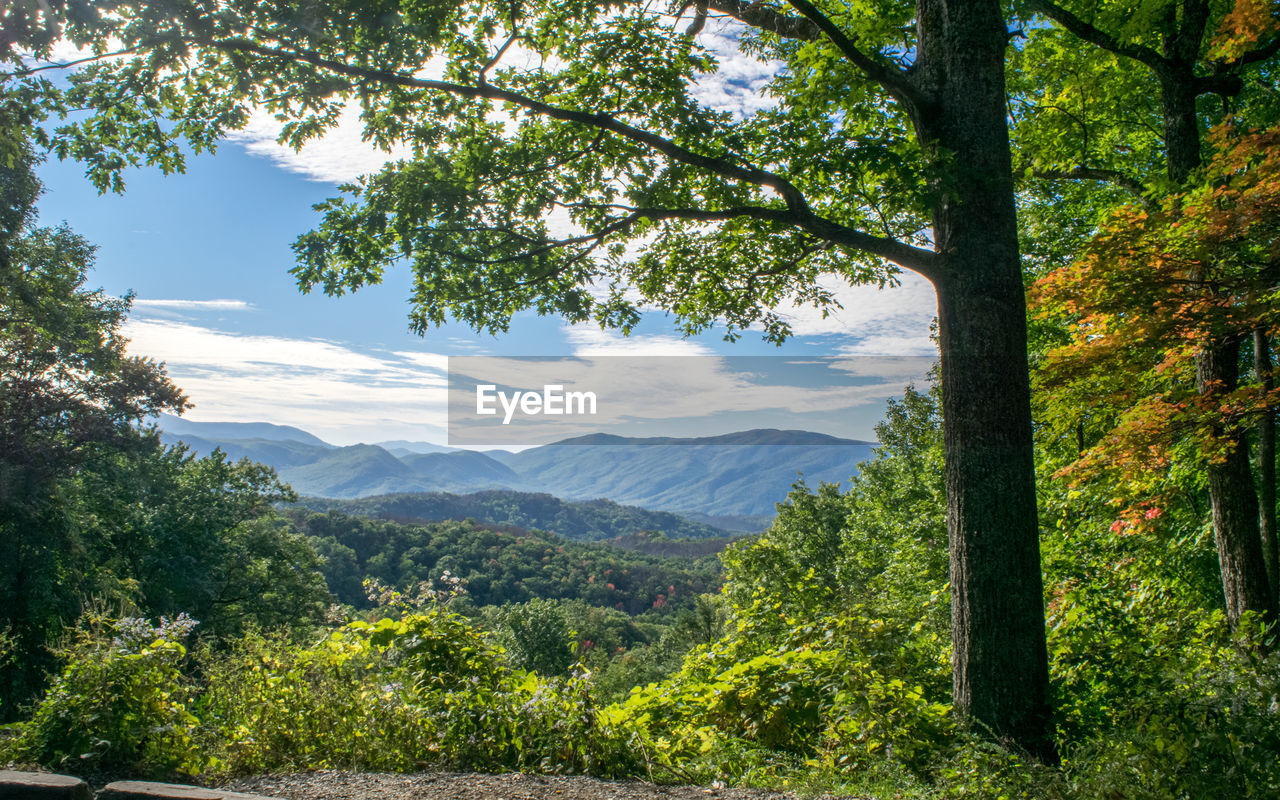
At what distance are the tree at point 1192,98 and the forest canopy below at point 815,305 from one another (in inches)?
1.7

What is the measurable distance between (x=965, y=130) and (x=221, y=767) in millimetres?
5940

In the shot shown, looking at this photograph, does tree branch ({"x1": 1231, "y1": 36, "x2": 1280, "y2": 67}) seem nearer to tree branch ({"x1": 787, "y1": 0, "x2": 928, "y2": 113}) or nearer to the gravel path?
tree branch ({"x1": 787, "y1": 0, "x2": 928, "y2": 113})

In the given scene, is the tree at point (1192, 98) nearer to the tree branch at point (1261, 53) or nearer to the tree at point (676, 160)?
the tree branch at point (1261, 53)

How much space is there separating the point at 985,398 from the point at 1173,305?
2.74m

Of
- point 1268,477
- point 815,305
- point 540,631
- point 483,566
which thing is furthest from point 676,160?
point 483,566

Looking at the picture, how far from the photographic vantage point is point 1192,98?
6.97 m

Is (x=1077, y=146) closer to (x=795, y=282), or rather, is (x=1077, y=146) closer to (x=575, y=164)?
(x=795, y=282)

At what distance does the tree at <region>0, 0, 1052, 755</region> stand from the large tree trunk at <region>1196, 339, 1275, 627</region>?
341 centimetres

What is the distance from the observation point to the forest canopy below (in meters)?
3.91

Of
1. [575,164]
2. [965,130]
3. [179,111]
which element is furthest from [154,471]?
[965,130]

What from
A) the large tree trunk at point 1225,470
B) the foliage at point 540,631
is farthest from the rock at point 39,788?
the foliage at point 540,631

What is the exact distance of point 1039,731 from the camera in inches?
157

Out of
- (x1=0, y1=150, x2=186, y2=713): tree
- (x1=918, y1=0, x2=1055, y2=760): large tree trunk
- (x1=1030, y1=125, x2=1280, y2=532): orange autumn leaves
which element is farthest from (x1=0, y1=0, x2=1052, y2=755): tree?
(x1=0, y1=150, x2=186, y2=713): tree

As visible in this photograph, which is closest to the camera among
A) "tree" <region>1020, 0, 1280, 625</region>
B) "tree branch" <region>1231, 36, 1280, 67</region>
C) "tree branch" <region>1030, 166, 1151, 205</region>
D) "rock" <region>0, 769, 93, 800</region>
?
"rock" <region>0, 769, 93, 800</region>
